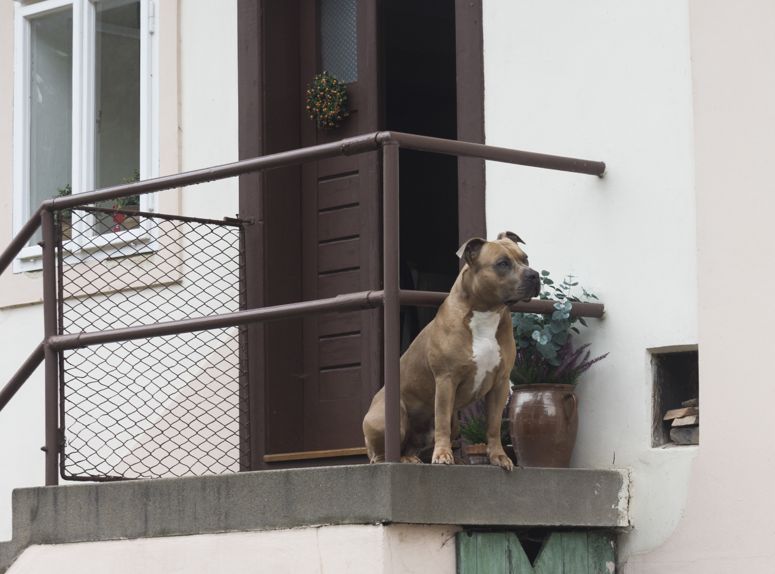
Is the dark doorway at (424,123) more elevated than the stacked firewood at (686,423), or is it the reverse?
the dark doorway at (424,123)

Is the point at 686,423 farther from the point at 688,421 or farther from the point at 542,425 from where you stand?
the point at 542,425

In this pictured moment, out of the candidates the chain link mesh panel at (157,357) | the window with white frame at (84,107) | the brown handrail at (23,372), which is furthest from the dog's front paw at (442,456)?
the window with white frame at (84,107)

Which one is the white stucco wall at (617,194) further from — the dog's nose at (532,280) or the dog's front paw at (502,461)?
the dog's nose at (532,280)

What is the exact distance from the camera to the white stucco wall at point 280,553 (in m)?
5.88

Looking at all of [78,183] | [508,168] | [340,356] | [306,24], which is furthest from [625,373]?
[78,183]

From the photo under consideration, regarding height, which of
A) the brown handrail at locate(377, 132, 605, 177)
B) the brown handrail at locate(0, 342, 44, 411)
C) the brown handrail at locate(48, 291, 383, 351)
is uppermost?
the brown handrail at locate(377, 132, 605, 177)

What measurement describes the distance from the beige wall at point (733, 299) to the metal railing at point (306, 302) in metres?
0.55

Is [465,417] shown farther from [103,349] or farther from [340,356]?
[103,349]

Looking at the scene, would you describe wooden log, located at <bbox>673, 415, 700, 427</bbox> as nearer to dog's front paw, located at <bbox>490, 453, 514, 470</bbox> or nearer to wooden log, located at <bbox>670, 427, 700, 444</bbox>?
wooden log, located at <bbox>670, 427, 700, 444</bbox>

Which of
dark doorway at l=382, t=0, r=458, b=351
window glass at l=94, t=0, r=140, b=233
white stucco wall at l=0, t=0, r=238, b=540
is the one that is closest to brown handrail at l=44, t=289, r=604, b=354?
white stucco wall at l=0, t=0, r=238, b=540

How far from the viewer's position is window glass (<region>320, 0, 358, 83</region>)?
28.6ft

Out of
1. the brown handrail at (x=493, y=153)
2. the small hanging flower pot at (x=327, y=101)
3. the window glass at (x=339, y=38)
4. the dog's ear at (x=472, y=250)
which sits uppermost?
the window glass at (x=339, y=38)

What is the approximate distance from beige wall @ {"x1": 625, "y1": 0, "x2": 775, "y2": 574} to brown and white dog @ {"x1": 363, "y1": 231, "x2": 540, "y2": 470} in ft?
2.77

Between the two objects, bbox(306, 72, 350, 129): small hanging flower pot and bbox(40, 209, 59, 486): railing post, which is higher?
bbox(306, 72, 350, 129): small hanging flower pot
